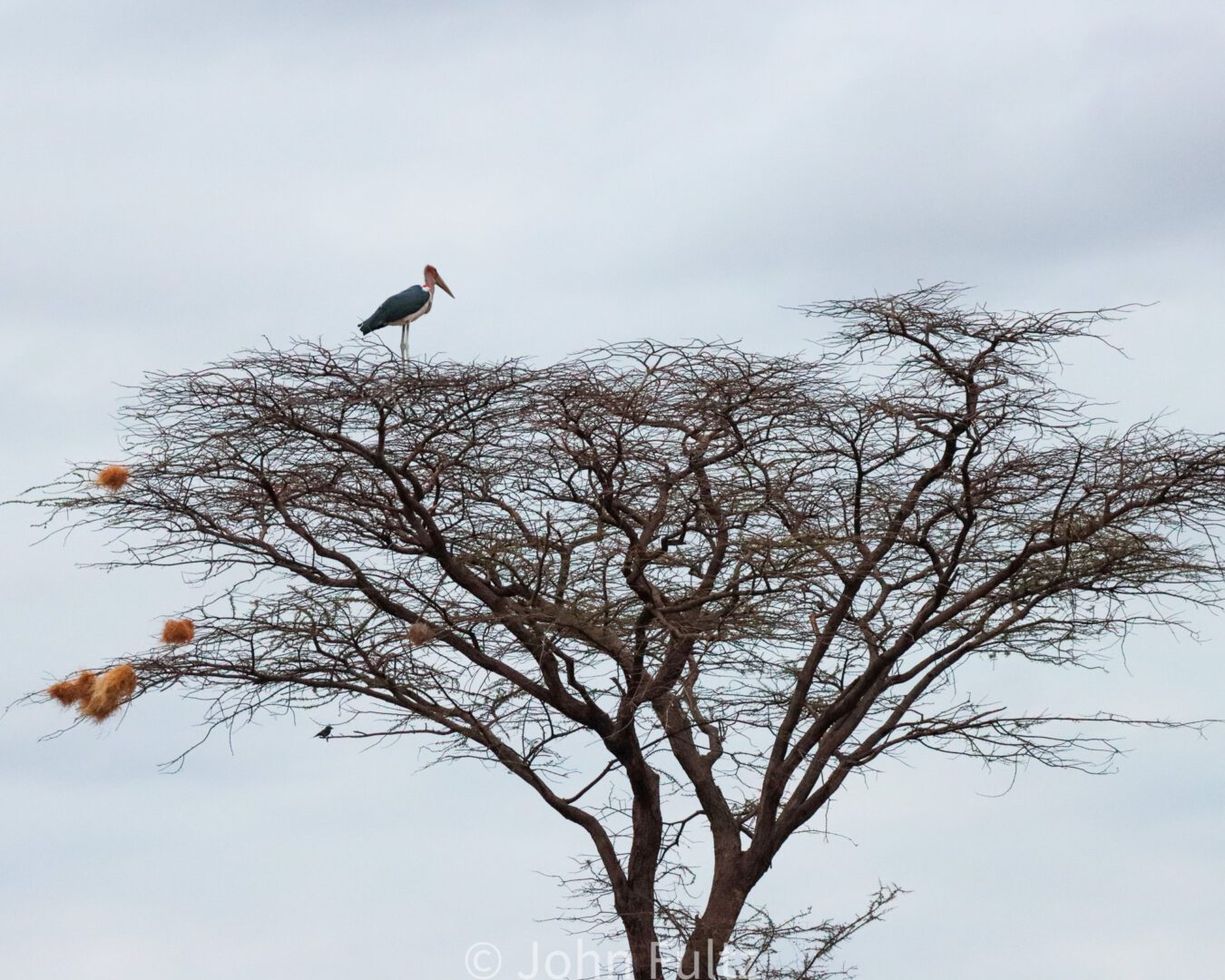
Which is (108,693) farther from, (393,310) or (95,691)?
(393,310)

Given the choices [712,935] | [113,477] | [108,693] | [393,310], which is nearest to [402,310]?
[393,310]

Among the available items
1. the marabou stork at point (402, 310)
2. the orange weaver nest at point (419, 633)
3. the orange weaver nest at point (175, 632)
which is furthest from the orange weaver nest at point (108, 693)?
the marabou stork at point (402, 310)

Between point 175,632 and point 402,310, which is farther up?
point 402,310

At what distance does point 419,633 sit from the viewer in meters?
10.1

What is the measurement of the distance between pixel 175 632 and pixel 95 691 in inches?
23.7

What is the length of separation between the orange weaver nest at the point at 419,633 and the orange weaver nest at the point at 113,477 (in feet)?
6.45

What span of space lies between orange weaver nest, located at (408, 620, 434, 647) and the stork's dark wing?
216 cm

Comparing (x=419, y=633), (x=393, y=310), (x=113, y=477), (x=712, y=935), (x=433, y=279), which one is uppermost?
(x=433, y=279)

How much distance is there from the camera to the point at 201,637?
34.7 ft

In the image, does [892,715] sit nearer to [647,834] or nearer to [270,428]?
[647,834]

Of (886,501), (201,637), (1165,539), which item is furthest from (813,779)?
(201,637)

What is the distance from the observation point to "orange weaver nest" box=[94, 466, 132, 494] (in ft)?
32.4

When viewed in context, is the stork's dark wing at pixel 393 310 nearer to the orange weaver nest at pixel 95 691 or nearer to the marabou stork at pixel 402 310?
the marabou stork at pixel 402 310

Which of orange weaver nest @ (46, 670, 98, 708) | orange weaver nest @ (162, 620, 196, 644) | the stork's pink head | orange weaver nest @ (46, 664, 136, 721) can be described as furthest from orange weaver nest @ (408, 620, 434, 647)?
the stork's pink head
